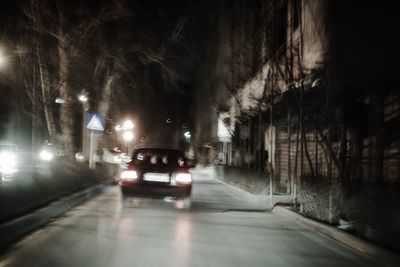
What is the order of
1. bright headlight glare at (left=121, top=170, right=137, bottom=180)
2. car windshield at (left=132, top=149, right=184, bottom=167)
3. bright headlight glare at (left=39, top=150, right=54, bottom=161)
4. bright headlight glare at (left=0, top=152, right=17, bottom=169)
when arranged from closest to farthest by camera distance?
bright headlight glare at (left=121, top=170, right=137, bottom=180), car windshield at (left=132, top=149, right=184, bottom=167), bright headlight glare at (left=39, top=150, right=54, bottom=161), bright headlight glare at (left=0, top=152, right=17, bottom=169)

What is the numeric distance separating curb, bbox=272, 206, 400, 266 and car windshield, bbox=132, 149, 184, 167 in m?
3.30

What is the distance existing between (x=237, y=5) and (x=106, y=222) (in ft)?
87.8

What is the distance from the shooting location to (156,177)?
47.8 ft

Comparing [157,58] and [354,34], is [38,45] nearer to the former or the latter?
[157,58]

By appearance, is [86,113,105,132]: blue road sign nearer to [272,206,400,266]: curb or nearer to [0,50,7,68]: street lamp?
[0,50,7,68]: street lamp

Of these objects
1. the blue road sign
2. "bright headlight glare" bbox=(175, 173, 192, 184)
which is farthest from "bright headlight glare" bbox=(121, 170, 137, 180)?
the blue road sign

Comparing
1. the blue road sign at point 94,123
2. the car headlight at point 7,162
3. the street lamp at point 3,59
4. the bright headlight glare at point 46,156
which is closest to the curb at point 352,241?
the bright headlight glare at point 46,156

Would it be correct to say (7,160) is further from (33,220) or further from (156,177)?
(33,220)

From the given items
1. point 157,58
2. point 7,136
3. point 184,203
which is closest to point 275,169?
point 184,203

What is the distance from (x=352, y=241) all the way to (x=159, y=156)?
7.20 metres

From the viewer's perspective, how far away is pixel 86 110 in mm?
30891

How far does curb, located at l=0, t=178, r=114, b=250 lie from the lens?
9.45m

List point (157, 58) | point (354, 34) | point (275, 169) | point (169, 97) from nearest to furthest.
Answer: point (354, 34)
point (275, 169)
point (157, 58)
point (169, 97)

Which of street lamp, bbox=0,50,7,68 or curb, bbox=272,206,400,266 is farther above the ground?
street lamp, bbox=0,50,7,68
